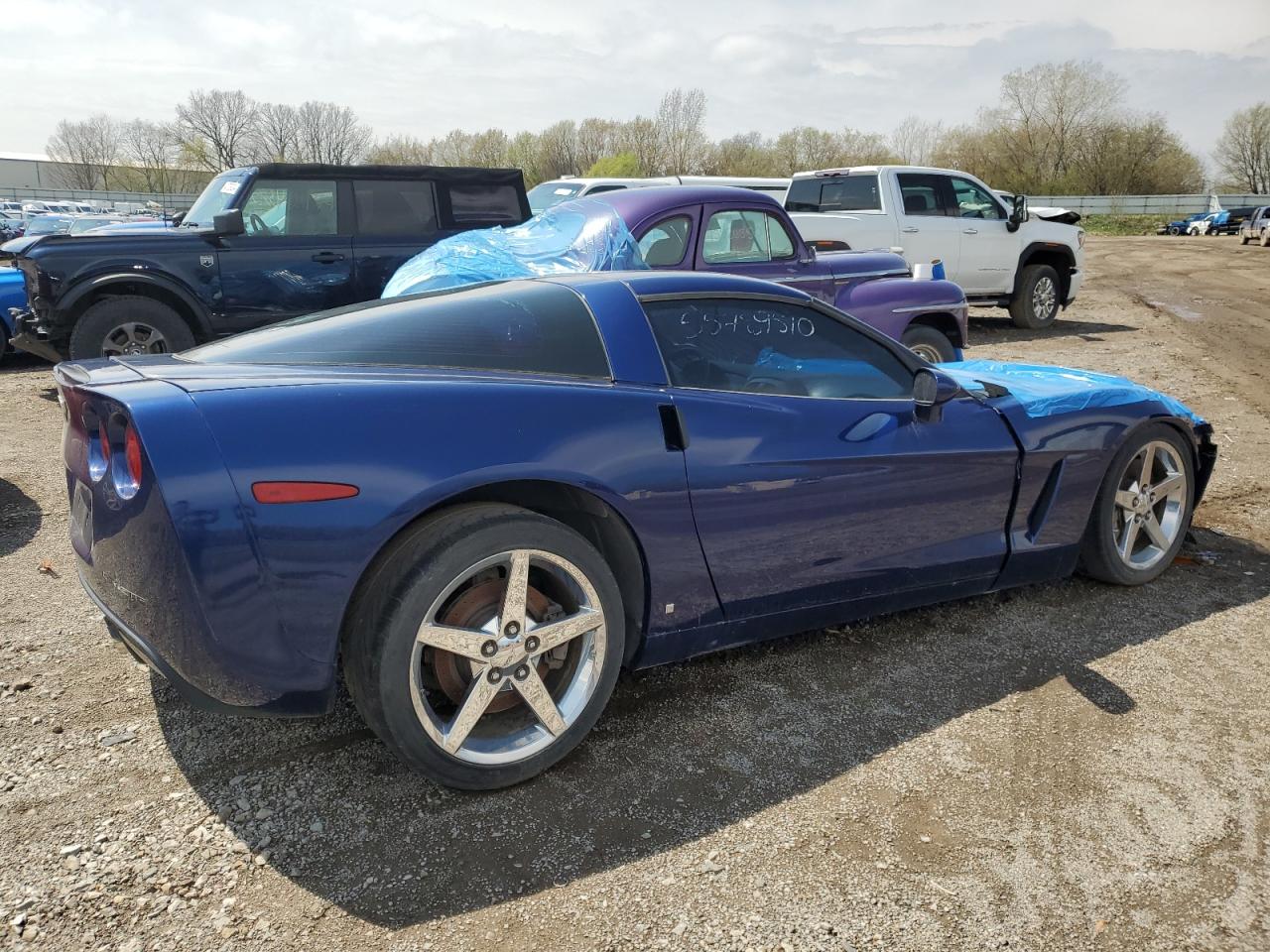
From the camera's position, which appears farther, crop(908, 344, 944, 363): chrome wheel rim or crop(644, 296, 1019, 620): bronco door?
crop(908, 344, 944, 363): chrome wheel rim

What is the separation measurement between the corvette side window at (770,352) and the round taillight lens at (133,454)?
1.50 m

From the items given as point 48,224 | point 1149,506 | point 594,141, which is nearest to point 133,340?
point 1149,506

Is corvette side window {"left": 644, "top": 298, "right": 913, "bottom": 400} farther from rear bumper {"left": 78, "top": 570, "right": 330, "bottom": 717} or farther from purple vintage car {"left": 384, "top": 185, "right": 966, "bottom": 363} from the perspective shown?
purple vintage car {"left": 384, "top": 185, "right": 966, "bottom": 363}

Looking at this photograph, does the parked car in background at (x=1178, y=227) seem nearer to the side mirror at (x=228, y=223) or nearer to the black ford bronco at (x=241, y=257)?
the black ford bronco at (x=241, y=257)

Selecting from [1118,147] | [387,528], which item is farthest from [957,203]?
[1118,147]

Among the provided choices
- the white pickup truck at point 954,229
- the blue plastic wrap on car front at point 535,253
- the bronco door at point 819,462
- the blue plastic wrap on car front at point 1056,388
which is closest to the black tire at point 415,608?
the bronco door at point 819,462

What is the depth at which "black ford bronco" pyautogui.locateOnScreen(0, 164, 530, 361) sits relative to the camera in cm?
797

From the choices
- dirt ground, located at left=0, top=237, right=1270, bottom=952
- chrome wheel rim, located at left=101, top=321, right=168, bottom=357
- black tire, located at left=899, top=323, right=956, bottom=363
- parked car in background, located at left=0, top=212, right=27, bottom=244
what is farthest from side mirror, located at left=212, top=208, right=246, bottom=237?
parked car in background, located at left=0, top=212, right=27, bottom=244

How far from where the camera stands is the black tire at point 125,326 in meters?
7.95

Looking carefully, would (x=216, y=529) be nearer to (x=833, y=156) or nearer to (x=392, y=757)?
(x=392, y=757)

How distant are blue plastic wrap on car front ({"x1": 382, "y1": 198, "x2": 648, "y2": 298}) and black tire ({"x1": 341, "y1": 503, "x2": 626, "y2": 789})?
3.80 m

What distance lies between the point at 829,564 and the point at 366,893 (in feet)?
5.84

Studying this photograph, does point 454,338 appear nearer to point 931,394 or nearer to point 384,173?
point 931,394

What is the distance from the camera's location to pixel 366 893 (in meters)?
2.30
